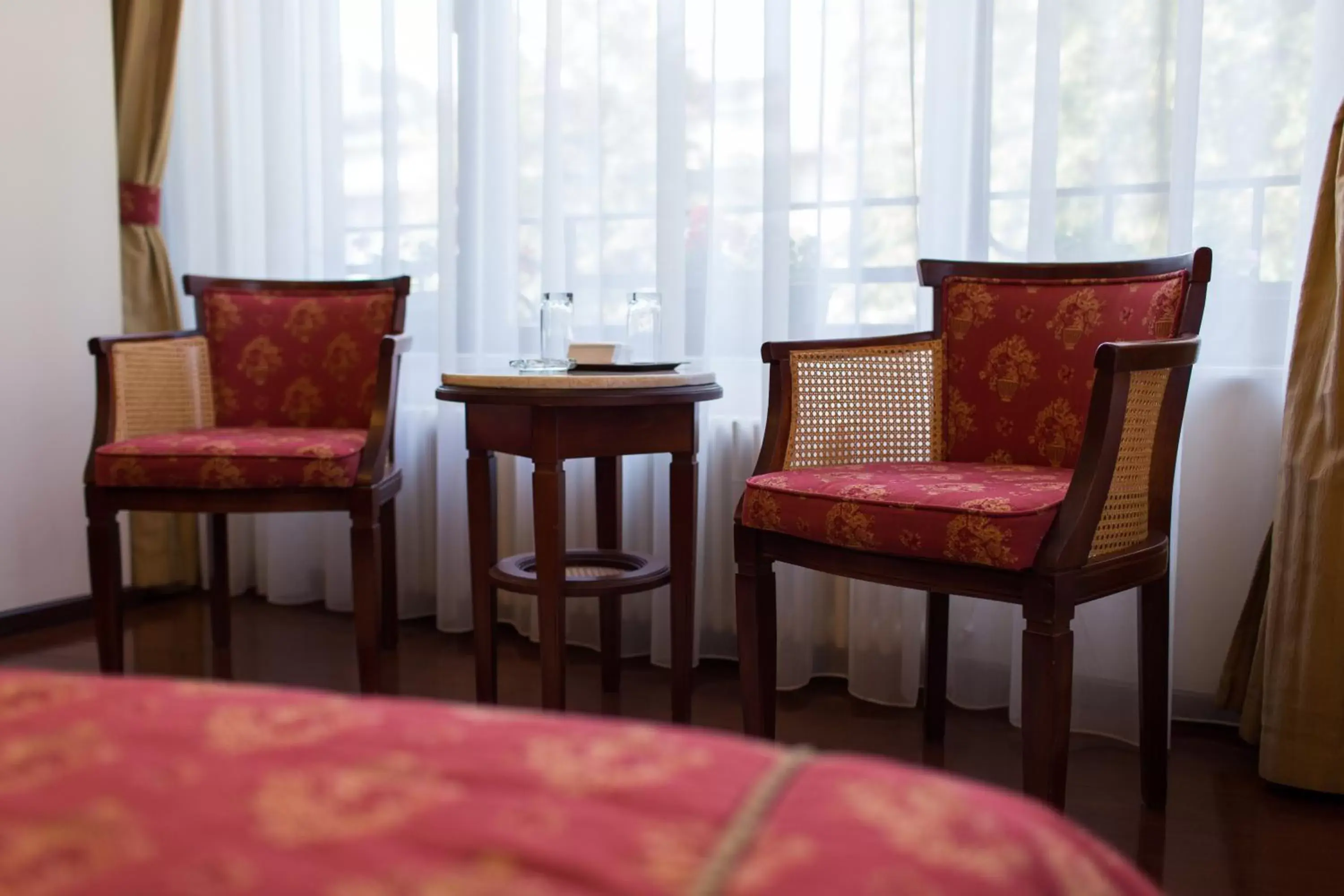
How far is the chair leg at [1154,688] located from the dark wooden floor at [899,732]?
52 mm

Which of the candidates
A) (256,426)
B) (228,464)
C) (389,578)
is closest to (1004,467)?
(228,464)

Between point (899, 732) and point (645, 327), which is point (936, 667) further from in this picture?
point (645, 327)

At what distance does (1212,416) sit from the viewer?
2.34m

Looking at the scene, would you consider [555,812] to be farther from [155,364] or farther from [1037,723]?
[155,364]

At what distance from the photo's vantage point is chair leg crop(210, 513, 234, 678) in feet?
9.68

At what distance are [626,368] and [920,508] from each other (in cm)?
72

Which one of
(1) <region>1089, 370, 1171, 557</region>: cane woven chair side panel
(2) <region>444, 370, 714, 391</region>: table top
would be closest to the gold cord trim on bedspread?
(1) <region>1089, 370, 1171, 557</region>: cane woven chair side panel

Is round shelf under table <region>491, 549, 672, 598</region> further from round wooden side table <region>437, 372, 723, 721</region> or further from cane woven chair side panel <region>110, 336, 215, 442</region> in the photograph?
cane woven chair side panel <region>110, 336, 215, 442</region>

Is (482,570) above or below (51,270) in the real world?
below

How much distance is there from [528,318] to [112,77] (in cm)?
142

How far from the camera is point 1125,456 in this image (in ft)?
5.79

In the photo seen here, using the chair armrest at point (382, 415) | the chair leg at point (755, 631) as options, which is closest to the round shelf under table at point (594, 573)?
the chair leg at point (755, 631)

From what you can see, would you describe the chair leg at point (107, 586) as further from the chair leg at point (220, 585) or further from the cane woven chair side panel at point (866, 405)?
the cane woven chair side panel at point (866, 405)

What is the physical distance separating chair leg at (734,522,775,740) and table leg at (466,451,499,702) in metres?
0.55
